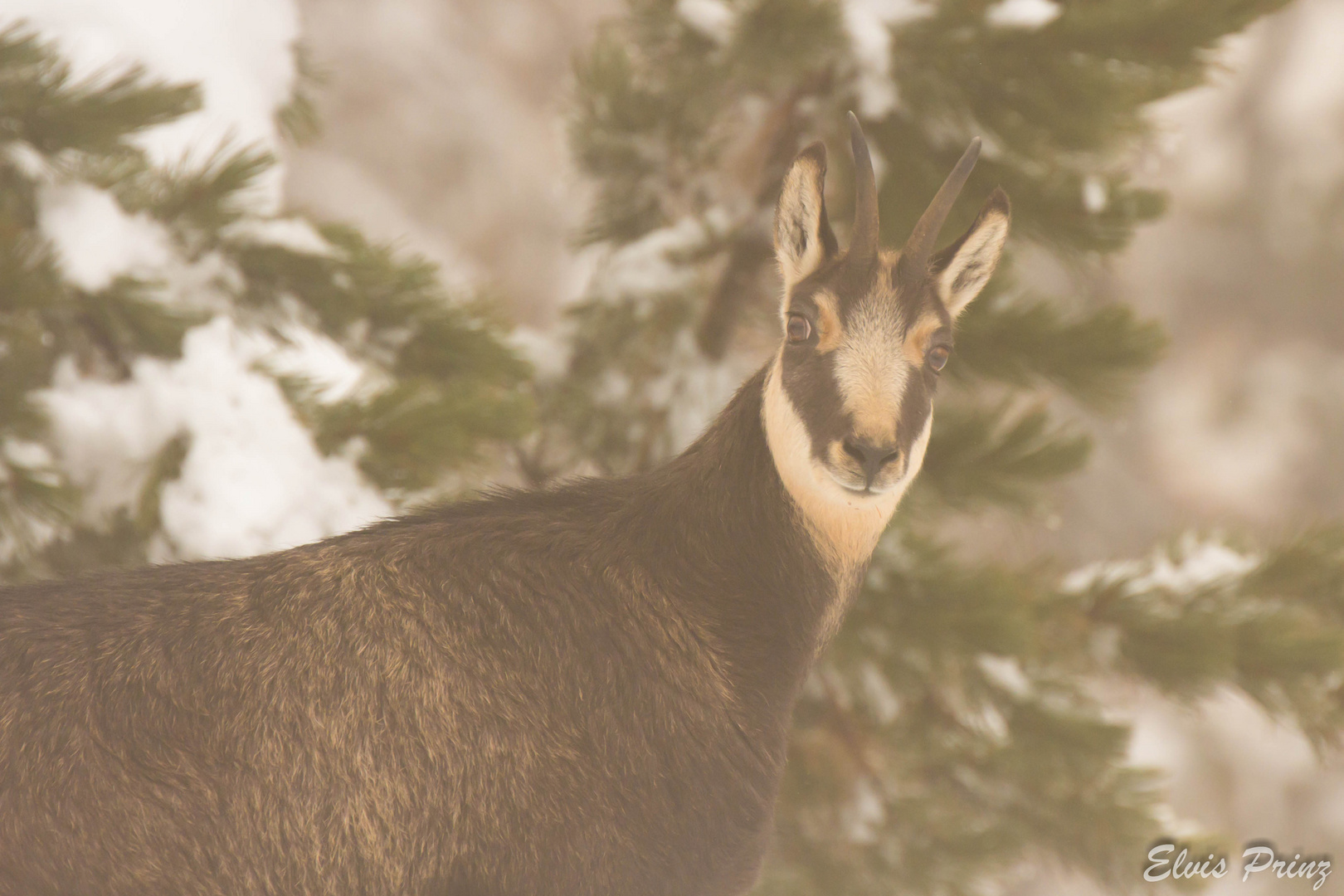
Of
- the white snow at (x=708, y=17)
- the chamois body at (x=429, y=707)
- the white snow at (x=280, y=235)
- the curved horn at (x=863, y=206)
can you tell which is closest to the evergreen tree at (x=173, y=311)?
the white snow at (x=280, y=235)

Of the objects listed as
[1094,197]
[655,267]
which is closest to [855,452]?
[1094,197]

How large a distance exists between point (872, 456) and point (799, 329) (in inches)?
13.7

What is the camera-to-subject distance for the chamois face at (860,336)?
229 cm

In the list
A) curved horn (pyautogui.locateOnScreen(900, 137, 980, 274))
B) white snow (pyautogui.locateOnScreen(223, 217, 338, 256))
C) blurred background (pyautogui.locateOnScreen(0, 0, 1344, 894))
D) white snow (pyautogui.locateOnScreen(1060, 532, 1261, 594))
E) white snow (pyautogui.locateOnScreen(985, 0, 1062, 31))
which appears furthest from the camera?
white snow (pyautogui.locateOnScreen(1060, 532, 1261, 594))

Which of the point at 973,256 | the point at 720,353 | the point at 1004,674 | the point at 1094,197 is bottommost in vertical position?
the point at 1004,674

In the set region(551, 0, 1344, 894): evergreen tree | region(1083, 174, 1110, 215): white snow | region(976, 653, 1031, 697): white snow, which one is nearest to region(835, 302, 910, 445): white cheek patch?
region(551, 0, 1344, 894): evergreen tree

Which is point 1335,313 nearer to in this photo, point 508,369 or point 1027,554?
point 1027,554

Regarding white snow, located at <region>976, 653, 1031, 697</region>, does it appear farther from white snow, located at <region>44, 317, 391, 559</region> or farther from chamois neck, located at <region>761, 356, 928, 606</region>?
white snow, located at <region>44, 317, 391, 559</region>

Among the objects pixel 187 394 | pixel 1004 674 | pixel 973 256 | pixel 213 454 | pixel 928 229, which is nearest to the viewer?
pixel 928 229

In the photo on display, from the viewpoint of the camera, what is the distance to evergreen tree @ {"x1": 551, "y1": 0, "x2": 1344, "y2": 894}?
398 centimetres

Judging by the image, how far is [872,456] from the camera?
7.38ft

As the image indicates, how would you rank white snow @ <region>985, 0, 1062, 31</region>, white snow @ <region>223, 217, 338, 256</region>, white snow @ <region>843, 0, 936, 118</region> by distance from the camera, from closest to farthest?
white snow @ <region>223, 217, 338, 256</region> → white snow @ <region>985, 0, 1062, 31</region> → white snow @ <region>843, 0, 936, 118</region>

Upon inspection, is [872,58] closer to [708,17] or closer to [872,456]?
[708,17]

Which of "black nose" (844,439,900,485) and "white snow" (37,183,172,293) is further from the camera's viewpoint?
"white snow" (37,183,172,293)
